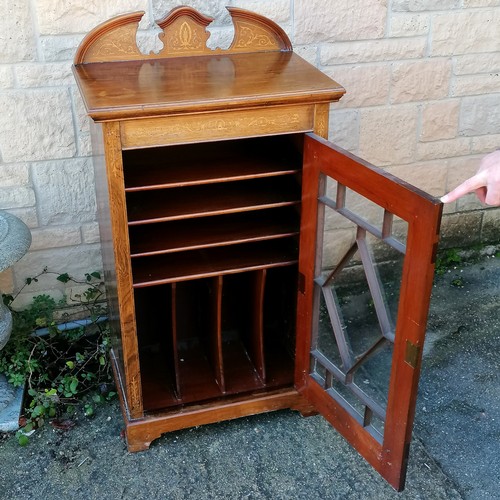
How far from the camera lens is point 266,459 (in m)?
→ 2.62

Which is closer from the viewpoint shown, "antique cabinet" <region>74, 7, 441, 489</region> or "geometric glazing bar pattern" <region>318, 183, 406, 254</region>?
"geometric glazing bar pattern" <region>318, 183, 406, 254</region>

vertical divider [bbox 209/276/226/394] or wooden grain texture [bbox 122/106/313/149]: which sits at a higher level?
wooden grain texture [bbox 122/106/313/149]

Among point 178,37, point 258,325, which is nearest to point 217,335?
point 258,325

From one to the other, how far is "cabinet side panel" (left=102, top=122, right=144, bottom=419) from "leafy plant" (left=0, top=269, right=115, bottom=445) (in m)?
0.34

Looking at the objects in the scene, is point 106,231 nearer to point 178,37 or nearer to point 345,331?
point 178,37

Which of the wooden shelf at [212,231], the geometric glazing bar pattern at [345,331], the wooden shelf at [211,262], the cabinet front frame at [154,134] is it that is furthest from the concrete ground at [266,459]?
the wooden shelf at [212,231]

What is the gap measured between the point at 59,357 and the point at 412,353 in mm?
1611

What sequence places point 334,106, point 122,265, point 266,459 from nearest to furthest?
point 122,265, point 266,459, point 334,106

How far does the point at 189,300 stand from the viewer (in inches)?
117

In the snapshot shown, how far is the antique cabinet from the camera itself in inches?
83.1

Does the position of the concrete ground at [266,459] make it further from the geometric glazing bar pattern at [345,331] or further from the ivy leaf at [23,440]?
the geometric glazing bar pattern at [345,331]

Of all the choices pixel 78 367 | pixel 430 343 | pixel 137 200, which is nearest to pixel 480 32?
pixel 430 343

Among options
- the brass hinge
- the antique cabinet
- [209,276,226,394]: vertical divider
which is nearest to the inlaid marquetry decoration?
the antique cabinet

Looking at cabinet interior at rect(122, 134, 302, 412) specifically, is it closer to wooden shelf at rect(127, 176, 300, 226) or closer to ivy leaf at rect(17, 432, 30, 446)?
wooden shelf at rect(127, 176, 300, 226)
